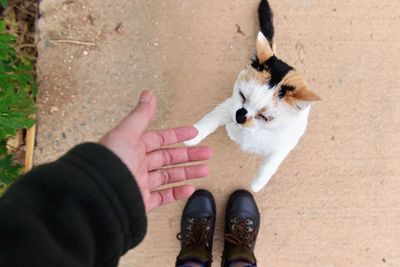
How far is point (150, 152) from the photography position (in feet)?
6.03

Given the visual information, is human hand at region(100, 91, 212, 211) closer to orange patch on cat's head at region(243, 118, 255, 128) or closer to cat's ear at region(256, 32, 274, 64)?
orange patch on cat's head at region(243, 118, 255, 128)

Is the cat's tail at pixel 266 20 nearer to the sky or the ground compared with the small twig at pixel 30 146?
nearer to the sky

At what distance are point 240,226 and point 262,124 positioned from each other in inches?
31.0

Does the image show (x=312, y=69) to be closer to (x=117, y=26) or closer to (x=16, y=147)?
(x=117, y=26)

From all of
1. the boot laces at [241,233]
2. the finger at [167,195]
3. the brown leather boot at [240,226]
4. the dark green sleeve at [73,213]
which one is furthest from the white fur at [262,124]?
the dark green sleeve at [73,213]

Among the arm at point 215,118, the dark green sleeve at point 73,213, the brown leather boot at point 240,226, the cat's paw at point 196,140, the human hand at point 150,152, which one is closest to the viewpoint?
the dark green sleeve at point 73,213

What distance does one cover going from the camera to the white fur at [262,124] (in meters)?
1.78

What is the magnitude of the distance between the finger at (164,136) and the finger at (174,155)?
41 millimetres

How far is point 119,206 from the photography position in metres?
1.34

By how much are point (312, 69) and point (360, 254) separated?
1.18 meters

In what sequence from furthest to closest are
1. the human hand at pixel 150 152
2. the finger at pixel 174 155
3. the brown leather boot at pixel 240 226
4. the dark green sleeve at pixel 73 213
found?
the brown leather boot at pixel 240 226 → the finger at pixel 174 155 → the human hand at pixel 150 152 → the dark green sleeve at pixel 73 213

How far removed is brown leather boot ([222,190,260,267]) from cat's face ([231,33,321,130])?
2.29 feet

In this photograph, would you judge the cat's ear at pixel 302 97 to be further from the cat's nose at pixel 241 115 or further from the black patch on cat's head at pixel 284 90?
the cat's nose at pixel 241 115

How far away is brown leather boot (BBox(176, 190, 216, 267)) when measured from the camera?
232 cm
